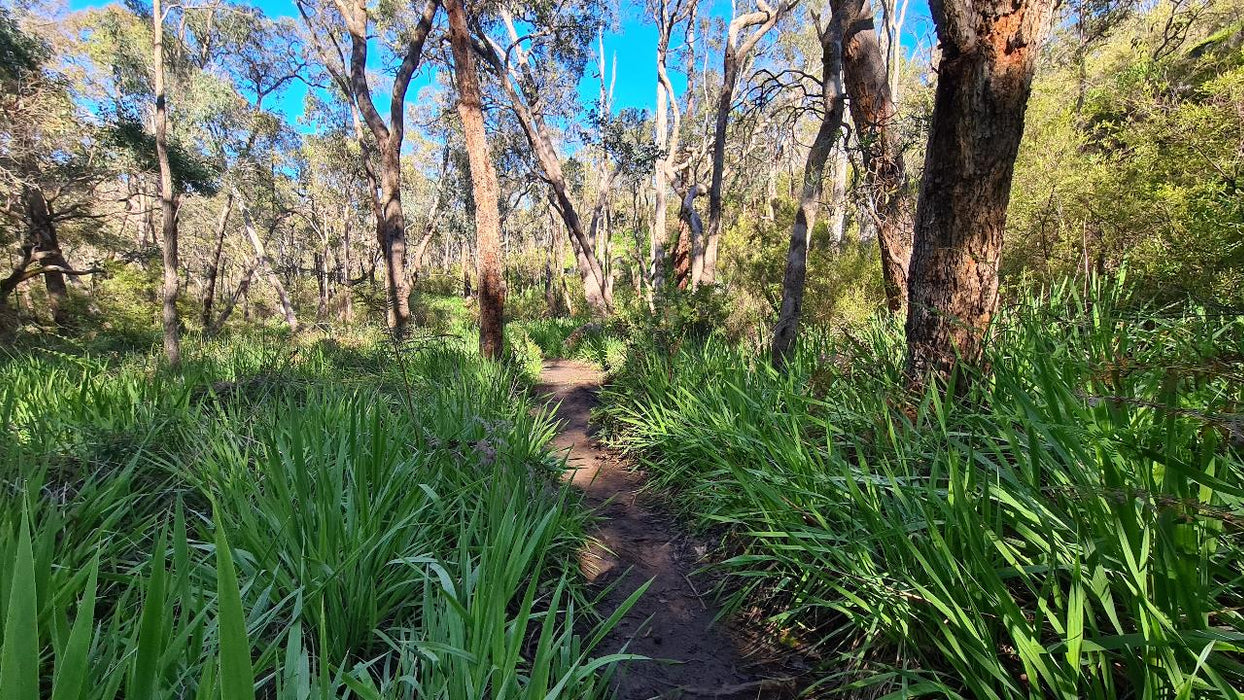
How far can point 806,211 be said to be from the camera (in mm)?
4988

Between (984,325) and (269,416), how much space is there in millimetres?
3954

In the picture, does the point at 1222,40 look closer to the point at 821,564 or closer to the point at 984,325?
the point at 984,325

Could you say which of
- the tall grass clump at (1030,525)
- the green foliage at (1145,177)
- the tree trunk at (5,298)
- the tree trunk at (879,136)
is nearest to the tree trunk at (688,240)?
the tree trunk at (879,136)

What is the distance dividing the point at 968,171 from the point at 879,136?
2.41 m

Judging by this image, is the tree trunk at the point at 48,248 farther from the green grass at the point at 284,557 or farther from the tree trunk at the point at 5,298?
→ the green grass at the point at 284,557

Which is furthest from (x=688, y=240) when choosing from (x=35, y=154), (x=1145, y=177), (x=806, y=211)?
(x=35, y=154)

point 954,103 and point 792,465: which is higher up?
point 954,103

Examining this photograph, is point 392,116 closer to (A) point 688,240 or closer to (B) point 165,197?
(B) point 165,197

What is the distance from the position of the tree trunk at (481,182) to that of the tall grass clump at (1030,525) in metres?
4.84

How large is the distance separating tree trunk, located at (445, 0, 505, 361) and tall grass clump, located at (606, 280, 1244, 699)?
Result: 15.9 feet

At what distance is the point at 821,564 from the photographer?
2039 mm

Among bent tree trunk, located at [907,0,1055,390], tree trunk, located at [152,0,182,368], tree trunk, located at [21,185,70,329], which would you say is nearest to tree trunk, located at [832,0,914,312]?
bent tree trunk, located at [907,0,1055,390]

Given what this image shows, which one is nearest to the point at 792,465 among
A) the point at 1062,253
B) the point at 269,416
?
the point at 269,416

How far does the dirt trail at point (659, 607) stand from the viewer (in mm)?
1799
